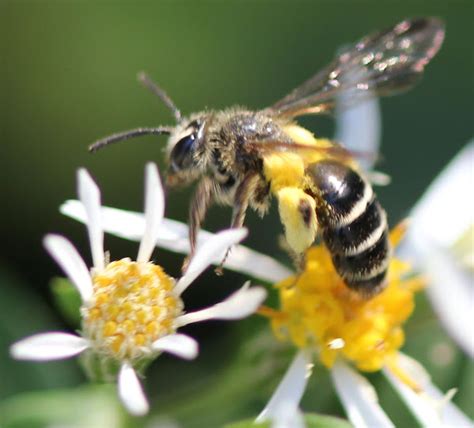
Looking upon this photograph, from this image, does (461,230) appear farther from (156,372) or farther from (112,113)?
(112,113)

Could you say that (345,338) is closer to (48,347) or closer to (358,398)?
(358,398)

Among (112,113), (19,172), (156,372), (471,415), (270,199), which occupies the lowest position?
(471,415)

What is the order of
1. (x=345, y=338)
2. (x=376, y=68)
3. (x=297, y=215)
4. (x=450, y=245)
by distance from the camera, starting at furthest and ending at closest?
(x=450, y=245)
(x=376, y=68)
(x=345, y=338)
(x=297, y=215)

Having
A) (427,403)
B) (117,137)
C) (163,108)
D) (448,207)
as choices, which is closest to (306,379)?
(427,403)

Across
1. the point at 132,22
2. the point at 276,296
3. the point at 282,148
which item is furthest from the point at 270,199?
the point at 132,22

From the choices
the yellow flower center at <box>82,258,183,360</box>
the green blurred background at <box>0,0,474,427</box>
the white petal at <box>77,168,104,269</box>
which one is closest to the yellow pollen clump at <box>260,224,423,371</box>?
the green blurred background at <box>0,0,474,427</box>
